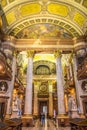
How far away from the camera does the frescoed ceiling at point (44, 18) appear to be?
518 inches

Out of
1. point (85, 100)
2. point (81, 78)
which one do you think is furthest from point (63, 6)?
point (85, 100)

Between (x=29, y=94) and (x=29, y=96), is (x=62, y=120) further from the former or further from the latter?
(x=29, y=94)

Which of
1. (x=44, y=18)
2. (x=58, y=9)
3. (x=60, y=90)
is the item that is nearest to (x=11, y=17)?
(x=44, y=18)

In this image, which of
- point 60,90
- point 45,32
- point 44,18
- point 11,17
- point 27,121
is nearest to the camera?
point 27,121

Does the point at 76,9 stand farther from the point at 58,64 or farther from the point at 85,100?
the point at 85,100

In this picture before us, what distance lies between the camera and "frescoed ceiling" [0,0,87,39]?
13156 millimetres

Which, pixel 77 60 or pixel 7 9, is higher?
pixel 7 9

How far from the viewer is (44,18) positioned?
591 inches

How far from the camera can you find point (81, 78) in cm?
1280

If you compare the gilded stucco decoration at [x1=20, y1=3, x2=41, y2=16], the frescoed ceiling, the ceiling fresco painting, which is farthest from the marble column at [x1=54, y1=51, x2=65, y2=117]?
the gilded stucco decoration at [x1=20, y1=3, x2=41, y2=16]

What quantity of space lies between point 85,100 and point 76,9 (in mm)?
8535

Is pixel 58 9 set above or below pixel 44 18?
above

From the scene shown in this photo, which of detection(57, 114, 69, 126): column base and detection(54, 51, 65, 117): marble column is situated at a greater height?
detection(54, 51, 65, 117): marble column

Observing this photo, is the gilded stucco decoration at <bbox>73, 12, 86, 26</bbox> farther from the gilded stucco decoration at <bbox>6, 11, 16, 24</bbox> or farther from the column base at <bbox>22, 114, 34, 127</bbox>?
the column base at <bbox>22, 114, 34, 127</bbox>
